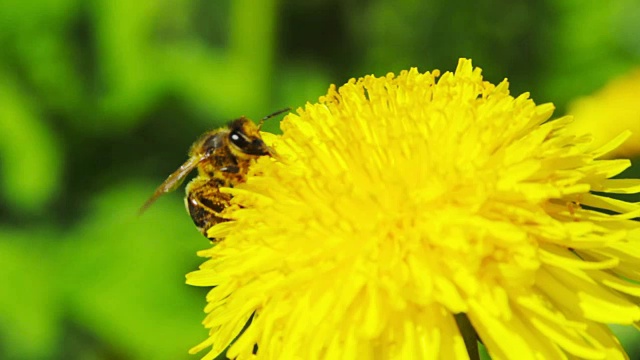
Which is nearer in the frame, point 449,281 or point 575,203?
point 449,281

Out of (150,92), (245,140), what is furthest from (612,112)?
(150,92)

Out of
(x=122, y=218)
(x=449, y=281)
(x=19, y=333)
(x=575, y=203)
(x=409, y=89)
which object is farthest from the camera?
(x=122, y=218)

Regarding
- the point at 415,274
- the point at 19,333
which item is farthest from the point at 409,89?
the point at 19,333

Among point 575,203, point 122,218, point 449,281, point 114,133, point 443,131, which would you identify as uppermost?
point 114,133

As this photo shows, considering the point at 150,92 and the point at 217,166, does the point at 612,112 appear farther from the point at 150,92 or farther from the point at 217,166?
the point at 150,92

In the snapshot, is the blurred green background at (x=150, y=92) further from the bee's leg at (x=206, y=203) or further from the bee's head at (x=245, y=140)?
the bee's head at (x=245, y=140)

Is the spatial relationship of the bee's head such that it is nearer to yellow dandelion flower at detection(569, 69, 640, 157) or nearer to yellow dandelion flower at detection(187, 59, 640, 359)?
yellow dandelion flower at detection(187, 59, 640, 359)

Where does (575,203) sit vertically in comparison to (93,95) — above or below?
below

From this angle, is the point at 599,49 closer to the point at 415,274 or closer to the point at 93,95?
the point at 93,95
